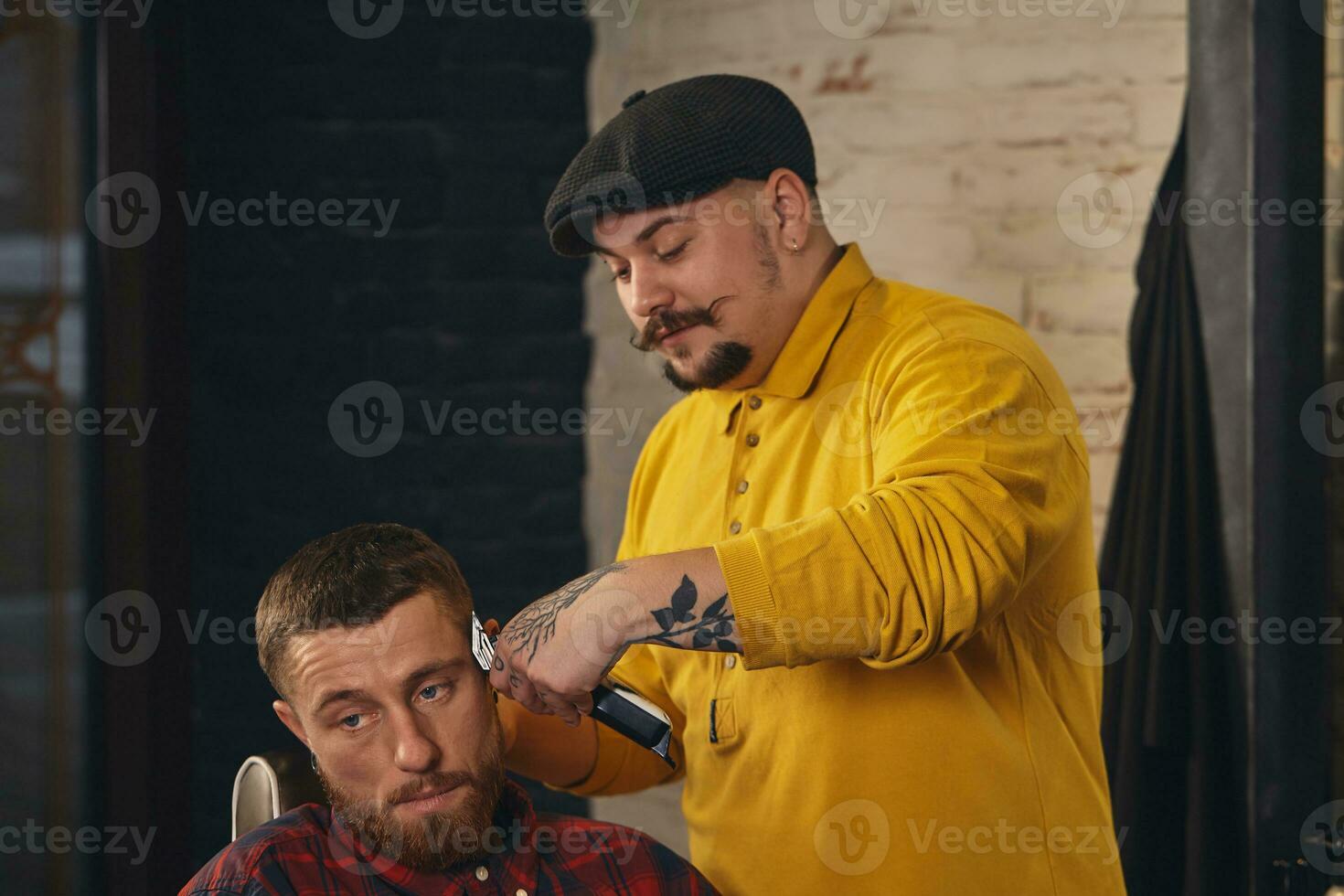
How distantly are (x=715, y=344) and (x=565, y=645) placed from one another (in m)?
0.49

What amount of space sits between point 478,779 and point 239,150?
1.67 meters

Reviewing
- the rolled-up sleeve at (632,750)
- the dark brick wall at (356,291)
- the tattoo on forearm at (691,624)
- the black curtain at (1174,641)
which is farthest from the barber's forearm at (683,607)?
the dark brick wall at (356,291)

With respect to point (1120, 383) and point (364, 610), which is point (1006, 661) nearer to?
point (364, 610)

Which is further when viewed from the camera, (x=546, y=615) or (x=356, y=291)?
(x=356, y=291)

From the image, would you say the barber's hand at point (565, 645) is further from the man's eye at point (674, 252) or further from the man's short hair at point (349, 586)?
the man's eye at point (674, 252)

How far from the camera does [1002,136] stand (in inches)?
90.0

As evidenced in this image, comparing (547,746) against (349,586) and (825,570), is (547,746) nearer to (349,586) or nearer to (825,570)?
(349,586)

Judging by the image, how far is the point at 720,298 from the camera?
1487mm

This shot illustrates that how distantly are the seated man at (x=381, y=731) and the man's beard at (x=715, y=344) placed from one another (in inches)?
14.3

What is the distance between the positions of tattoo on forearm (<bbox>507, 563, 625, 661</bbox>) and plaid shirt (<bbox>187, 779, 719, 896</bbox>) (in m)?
0.34

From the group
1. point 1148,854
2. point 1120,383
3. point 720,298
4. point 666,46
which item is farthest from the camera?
point 666,46

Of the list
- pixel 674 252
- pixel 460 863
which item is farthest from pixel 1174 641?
pixel 460 863

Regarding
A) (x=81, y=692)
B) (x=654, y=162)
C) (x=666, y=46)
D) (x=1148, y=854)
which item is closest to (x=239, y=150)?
(x=666, y=46)

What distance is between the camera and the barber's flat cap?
1419 mm
